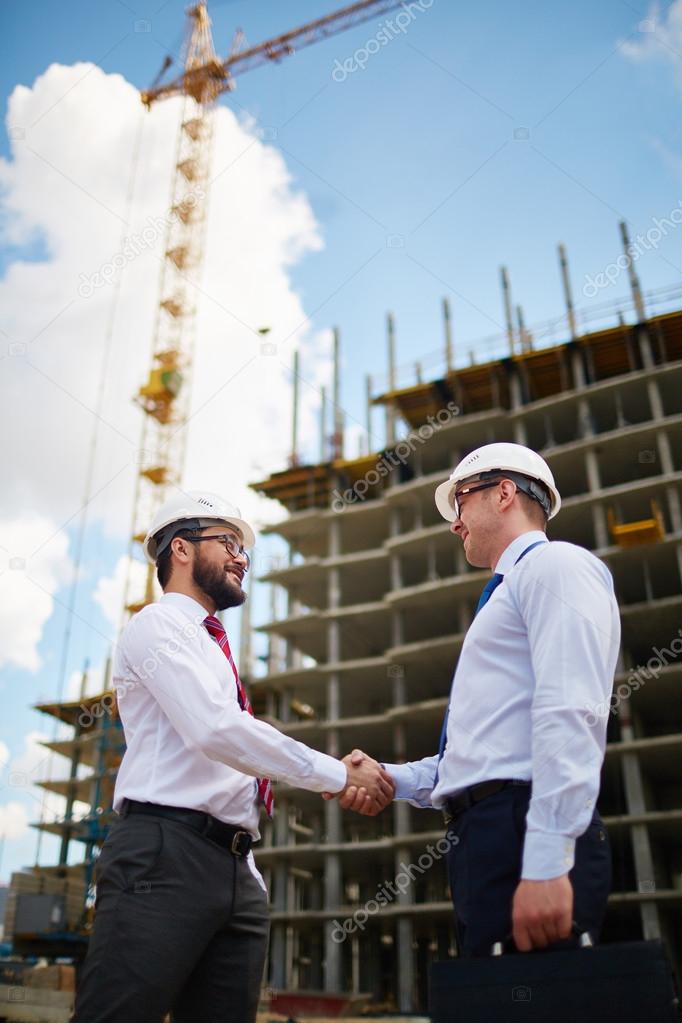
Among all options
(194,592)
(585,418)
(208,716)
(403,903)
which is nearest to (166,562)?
(194,592)

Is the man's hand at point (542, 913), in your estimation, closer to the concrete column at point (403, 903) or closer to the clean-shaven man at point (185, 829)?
the clean-shaven man at point (185, 829)

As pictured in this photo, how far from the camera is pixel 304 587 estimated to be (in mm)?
41312

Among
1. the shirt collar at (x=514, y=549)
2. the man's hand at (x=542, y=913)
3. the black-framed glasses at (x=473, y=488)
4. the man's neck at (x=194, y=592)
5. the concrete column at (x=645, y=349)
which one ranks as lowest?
the man's hand at (x=542, y=913)

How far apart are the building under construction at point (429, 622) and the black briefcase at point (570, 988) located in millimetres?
27770

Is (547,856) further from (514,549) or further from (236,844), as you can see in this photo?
(236,844)

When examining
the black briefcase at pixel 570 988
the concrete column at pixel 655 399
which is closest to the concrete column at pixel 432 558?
the concrete column at pixel 655 399

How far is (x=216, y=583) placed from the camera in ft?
13.5

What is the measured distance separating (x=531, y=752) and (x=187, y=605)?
5.58ft

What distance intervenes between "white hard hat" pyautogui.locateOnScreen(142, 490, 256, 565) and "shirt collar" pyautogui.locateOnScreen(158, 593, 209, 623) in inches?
13.3

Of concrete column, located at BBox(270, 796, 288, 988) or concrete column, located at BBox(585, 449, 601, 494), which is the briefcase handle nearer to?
concrete column, located at BBox(585, 449, 601, 494)

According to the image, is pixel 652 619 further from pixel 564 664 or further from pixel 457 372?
pixel 564 664

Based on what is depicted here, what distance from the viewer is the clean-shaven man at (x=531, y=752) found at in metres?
2.55

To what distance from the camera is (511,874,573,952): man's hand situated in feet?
8.09

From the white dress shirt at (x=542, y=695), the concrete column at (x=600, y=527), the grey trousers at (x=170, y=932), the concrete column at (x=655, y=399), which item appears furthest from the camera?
the concrete column at (x=655, y=399)
